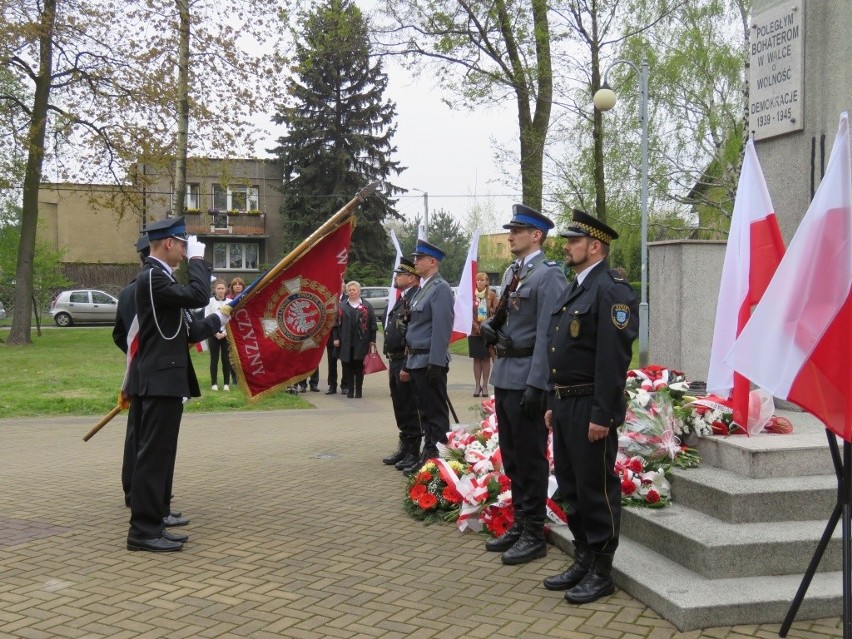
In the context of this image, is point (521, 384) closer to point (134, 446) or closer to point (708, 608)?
point (708, 608)

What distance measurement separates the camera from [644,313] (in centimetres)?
1833

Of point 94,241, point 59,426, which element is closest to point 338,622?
point 59,426

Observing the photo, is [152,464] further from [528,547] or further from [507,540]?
[528,547]

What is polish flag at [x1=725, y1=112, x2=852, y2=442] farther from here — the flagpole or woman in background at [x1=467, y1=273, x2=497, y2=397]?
woman in background at [x1=467, y1=273, x2=497, y2=397]

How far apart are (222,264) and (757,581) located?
2082 inches

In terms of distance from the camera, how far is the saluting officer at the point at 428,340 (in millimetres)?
7797

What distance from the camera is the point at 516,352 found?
5730 millimetres

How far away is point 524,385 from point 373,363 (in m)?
8.57

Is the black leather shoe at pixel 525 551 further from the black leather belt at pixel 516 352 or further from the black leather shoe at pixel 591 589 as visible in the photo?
the black leather belt at pixel 516 352

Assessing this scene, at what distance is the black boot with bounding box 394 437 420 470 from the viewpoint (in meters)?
8.64

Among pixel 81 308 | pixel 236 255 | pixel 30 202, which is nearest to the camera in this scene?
pixel 30 202

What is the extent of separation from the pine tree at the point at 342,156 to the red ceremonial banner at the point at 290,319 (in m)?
37.0

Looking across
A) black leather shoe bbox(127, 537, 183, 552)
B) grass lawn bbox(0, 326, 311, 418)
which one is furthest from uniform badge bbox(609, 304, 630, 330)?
grass lawn bbox(0, 326, 311, 418)

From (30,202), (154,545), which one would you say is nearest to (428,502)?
(154,545)
